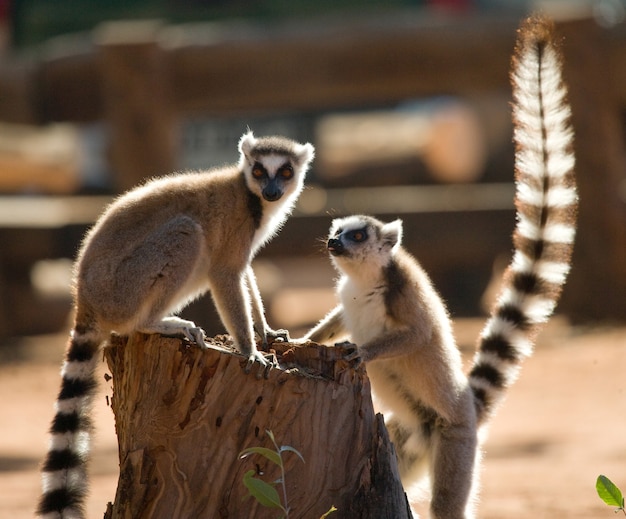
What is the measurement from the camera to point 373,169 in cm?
2106

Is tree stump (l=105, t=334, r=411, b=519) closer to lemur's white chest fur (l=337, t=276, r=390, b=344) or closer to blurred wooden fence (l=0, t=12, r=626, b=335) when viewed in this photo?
lemur's white chest fur (l=337, t=276, r=390, b=344)

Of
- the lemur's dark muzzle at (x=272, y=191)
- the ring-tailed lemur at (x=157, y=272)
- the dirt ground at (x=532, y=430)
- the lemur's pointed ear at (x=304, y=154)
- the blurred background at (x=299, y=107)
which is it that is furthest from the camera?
the blurred background at (x=299, y=107)

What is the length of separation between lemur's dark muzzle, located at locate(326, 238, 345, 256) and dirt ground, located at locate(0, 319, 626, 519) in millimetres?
1344

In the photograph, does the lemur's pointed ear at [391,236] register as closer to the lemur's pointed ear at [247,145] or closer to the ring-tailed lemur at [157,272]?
the ring-tailed lemur at [157,272]

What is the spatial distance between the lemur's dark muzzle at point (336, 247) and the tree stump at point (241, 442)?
109 cm

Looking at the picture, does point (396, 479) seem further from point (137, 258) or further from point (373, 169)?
point (373, 169)

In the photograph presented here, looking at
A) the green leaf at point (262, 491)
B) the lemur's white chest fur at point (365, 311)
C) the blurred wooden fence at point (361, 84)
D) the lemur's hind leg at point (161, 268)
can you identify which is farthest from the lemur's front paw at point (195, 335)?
the blurred wooden fence at point (361, 84)

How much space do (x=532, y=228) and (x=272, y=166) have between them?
4.55ft

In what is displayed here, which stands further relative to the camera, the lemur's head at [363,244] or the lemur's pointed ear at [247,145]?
the lemur's pointed ear at [247,145]

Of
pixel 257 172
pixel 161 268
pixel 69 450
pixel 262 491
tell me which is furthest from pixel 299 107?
pixel 262 491

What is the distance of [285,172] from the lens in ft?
19.1

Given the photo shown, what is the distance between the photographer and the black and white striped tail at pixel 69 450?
4.56 m

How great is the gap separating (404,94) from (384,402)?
8565 millimetres

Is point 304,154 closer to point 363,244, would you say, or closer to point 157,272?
point 363,244
